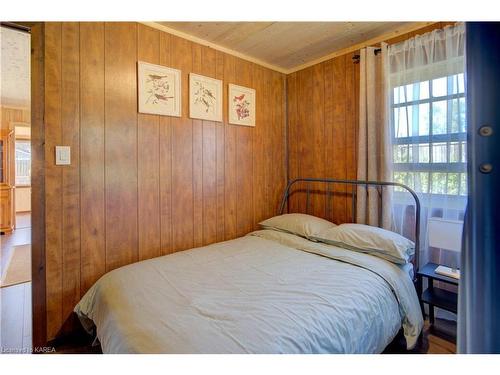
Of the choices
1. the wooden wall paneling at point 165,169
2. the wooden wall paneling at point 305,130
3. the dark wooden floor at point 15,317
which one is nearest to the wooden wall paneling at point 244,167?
the wooden wall paneling at point 305,130

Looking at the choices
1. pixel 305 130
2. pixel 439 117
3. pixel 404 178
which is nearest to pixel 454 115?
pixel 439 117

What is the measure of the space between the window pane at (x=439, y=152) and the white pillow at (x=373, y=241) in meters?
0.62

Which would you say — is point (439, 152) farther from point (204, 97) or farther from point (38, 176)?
point (38, 176)

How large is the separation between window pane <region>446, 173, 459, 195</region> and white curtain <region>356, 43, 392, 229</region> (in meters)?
0.39

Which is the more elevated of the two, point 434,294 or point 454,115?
point 454,115

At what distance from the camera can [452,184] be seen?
186cm

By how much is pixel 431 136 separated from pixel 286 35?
1.42 metres

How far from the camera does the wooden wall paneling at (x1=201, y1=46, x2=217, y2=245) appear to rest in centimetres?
239

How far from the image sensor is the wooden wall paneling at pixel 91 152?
1.78 meters

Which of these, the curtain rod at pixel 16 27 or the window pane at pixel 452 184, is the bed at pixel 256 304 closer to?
the window pane at pixel 452 184

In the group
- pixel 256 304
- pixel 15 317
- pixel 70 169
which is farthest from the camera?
pixel 15 317

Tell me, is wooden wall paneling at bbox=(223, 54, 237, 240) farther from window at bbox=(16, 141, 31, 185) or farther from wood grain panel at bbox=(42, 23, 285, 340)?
window at bbox=(16, 141, 31, 185)
